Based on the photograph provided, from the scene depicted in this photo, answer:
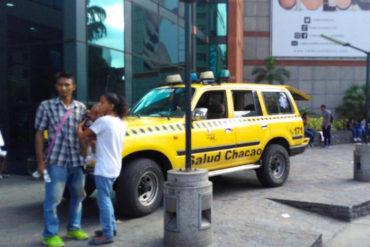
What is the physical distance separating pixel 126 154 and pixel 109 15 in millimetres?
7168

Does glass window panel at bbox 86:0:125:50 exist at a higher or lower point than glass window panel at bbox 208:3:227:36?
lower

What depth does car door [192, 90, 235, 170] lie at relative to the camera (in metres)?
6.36

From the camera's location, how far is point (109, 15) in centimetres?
1138

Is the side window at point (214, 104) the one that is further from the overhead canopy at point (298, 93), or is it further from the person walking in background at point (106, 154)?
the person walking in background at point (106, 154)

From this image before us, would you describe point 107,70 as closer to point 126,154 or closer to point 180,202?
point 126,154

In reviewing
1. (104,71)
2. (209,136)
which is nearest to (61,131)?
(209,136)

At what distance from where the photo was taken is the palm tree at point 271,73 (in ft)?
91.5

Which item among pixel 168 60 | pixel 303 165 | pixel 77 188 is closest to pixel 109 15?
pixel 168 60

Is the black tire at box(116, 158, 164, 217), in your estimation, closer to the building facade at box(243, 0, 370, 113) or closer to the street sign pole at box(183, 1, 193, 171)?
the street sign pole at box(183, 1, 193, 171)

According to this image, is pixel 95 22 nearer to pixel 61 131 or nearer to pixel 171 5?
pixel 171 5

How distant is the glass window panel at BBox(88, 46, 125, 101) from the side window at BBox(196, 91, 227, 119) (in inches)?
160

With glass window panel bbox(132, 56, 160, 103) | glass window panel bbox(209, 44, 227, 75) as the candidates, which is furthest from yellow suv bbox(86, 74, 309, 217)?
glass window panel bbox(209, 44, 227, 75)

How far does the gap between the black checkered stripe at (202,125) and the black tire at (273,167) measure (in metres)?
0.63

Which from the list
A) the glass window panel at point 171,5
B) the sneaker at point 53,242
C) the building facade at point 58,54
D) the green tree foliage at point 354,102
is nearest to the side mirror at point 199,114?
the sneaker at point 53,242
